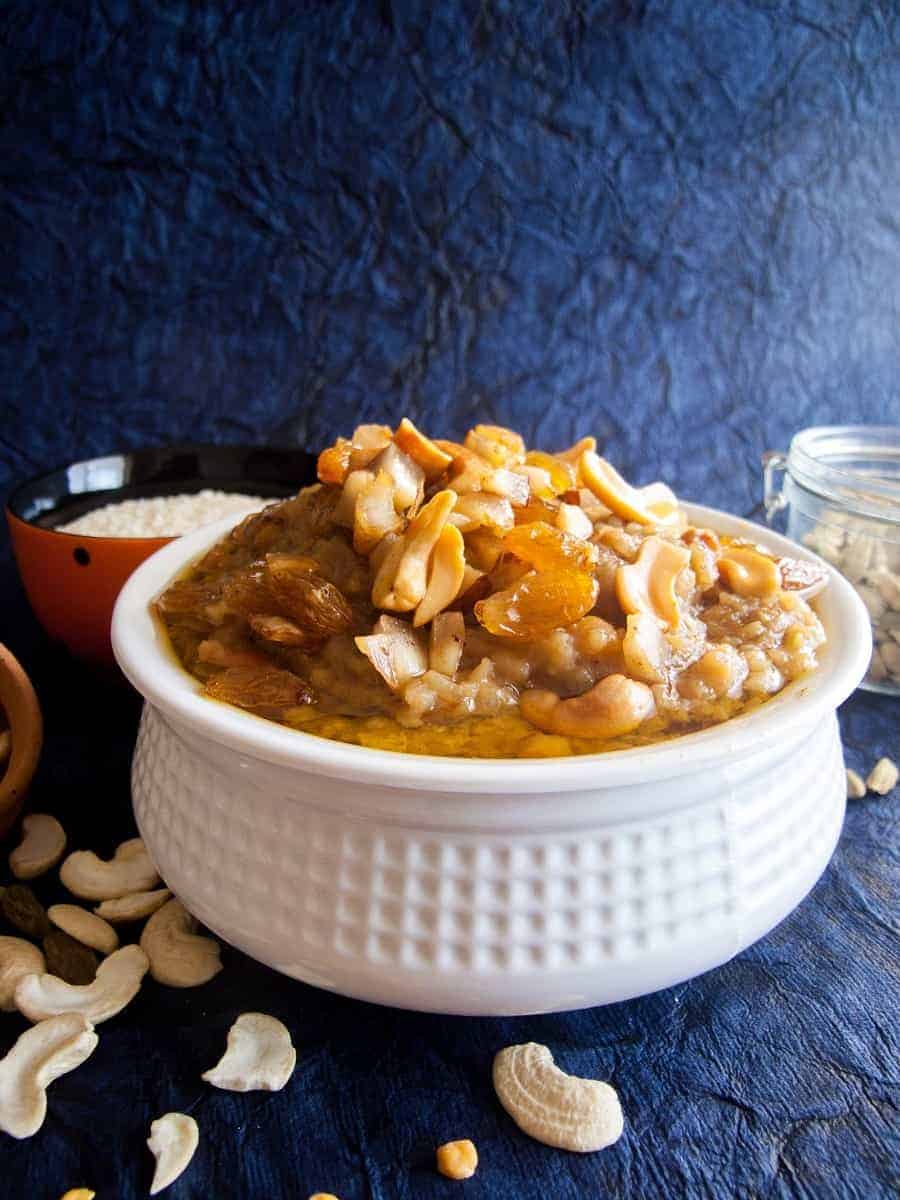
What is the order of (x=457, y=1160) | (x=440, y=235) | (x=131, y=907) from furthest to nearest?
(x=440, y=235) → (x=131, y=907) → (x=457, y=1160)

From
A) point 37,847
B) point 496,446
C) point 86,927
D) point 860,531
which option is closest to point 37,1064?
point 86,927

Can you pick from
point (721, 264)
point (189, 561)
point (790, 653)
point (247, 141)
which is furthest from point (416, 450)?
point (721, 264)

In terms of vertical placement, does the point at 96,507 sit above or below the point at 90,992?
above

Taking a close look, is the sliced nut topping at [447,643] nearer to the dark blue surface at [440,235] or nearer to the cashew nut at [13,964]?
the cashew nut at [13,964]

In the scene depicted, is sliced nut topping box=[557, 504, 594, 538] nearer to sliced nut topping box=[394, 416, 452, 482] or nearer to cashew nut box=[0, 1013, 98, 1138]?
sliced nut topping box=[394, 416, 452, 482]

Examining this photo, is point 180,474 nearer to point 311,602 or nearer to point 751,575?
point 311,602

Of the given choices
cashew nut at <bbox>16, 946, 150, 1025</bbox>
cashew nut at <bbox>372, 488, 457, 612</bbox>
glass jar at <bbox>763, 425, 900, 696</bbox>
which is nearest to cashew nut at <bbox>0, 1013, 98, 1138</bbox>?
cashew nut at <bbox>16, 946, 150, 1025</bbox>

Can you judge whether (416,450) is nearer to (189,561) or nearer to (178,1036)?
(189,561)
